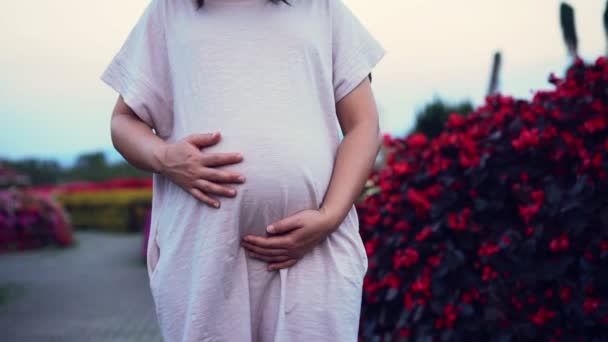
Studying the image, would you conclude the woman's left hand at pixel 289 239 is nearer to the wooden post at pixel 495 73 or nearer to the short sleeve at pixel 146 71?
the short sleeve at pixel 146 71

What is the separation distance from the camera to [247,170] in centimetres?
141

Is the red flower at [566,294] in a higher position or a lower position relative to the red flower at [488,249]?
lower

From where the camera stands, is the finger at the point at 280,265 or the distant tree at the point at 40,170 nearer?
the finger at the point at 280,265

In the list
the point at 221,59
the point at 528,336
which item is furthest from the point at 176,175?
the point at 528,336

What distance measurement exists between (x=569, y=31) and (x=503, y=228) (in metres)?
1.43

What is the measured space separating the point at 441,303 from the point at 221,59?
5.87 feet

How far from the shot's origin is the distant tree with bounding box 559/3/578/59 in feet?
11.5

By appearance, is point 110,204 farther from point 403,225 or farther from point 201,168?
point 201,168

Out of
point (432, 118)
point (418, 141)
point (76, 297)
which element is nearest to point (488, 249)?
point (418, 141)

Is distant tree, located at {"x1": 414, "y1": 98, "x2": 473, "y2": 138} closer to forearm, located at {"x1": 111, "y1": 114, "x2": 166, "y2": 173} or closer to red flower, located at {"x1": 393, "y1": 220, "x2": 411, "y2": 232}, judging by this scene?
red flower, located at {"x1": 393, "y1": 220, "x2": 411, "y2": 232}

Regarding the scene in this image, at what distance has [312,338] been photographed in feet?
4.52

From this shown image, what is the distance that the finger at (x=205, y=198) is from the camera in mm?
1380

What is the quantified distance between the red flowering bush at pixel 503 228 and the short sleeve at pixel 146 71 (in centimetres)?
162

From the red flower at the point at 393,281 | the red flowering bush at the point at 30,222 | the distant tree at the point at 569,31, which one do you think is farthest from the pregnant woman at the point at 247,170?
the red flowering bush at the point at 30,222
